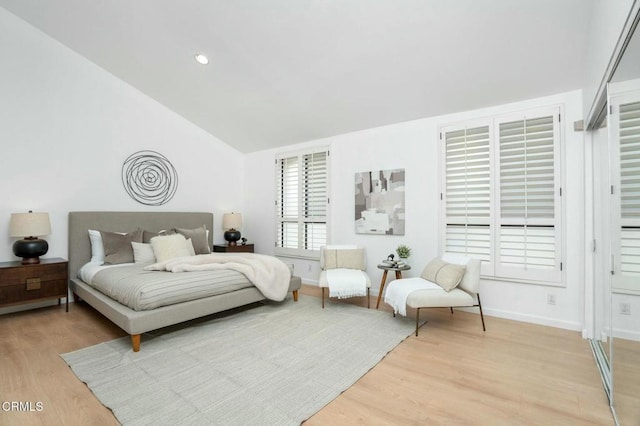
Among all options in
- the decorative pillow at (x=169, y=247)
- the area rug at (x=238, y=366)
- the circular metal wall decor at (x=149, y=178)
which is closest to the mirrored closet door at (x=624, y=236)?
the area rug at (x=238, y=366)

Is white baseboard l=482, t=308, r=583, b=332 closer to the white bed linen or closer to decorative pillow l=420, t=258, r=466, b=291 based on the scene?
decorative pillow l=420, t=258, r=466, b=291

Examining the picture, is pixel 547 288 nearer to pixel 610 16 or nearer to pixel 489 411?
pixel 489 411

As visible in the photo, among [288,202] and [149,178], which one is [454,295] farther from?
[149,178]

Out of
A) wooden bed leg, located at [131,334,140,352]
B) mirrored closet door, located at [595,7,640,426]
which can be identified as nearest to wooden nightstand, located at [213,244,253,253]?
wooden bed leg, located at [131,334,140,352]

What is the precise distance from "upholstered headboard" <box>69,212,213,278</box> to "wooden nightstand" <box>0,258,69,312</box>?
302 millimetres

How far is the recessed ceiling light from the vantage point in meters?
3.75

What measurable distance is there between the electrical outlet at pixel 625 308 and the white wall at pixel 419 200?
1.57 m

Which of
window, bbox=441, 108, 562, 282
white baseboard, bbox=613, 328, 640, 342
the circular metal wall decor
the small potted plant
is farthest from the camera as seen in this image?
the circular metal wall decor

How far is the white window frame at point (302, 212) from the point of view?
16.6 feet

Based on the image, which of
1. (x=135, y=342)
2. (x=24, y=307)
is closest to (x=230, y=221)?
(x=24, y=307)

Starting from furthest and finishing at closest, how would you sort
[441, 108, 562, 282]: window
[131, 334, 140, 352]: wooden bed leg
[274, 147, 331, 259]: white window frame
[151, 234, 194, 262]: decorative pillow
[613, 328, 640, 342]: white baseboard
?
[274, 147, 331, 259]: white window frame, [151, 234, 194, 262]: decorative pillow, [441, 108, 562, 282]: window, [131, 334, 140, 352]: wooden bed leg, [613, 328, 640, 342]: white baseboard

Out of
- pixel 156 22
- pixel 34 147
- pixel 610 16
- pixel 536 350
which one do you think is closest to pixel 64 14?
pixel 156 22

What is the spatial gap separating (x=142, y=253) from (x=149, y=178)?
138 centimetres

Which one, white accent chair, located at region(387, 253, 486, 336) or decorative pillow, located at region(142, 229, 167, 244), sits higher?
decorative pillow, located at region(142, 229, 167, 244)
